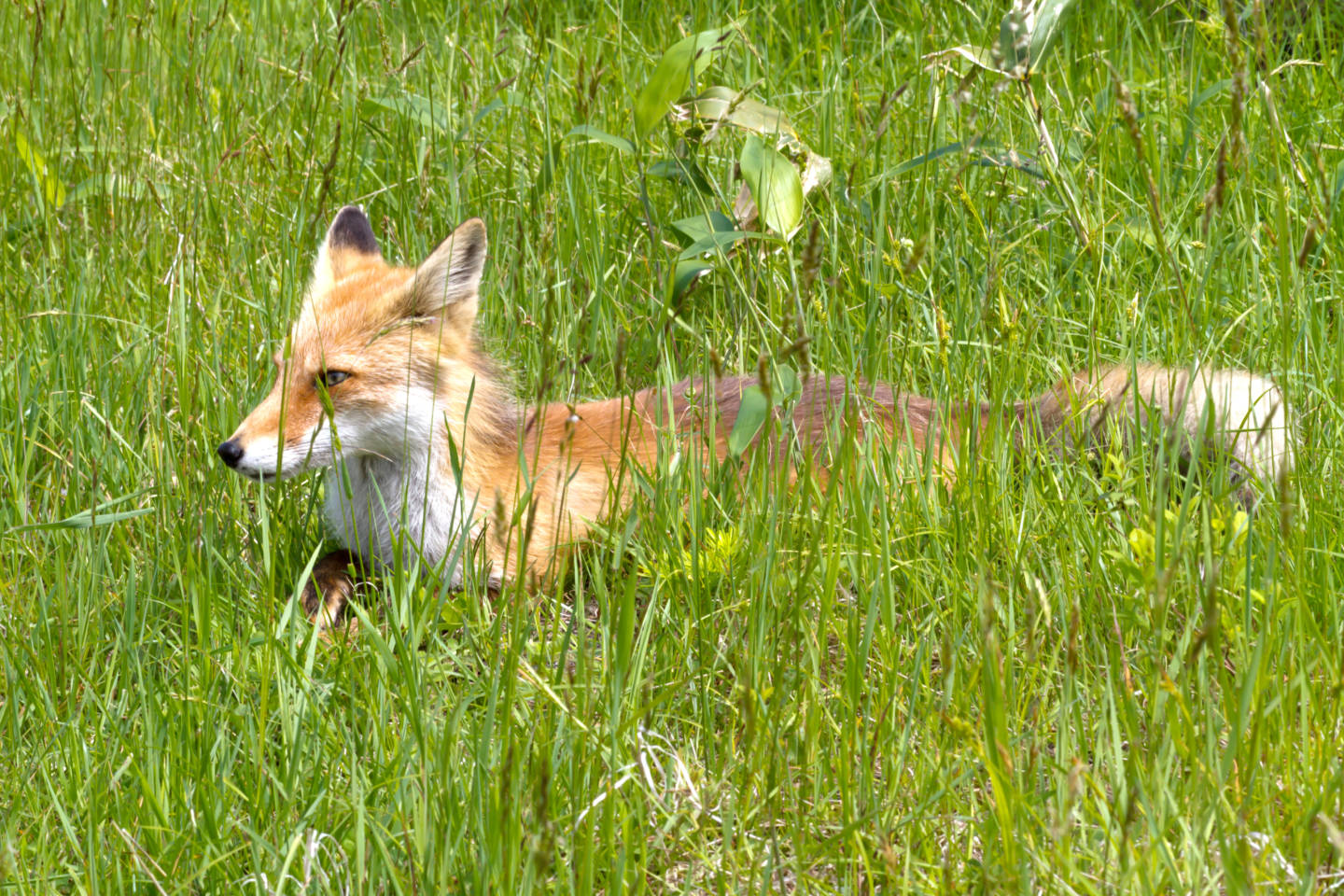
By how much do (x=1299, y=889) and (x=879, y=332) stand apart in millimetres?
2199

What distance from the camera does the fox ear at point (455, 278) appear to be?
334 centimetres

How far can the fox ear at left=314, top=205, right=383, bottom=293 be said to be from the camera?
12.1 ft

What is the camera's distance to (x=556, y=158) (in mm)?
4191

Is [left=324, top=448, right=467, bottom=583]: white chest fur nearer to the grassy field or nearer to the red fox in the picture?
the red fox

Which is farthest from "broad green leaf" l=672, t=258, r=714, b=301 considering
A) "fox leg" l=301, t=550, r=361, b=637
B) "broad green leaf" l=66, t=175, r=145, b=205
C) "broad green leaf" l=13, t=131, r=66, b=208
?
"broad green leaf" l=13, t=131, r=66, b=208

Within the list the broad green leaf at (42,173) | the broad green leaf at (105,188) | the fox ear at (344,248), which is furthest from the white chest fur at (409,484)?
the broad green leaf at (42,173)

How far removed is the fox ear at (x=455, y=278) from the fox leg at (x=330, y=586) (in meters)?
0.68

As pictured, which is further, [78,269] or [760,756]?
[78,269]

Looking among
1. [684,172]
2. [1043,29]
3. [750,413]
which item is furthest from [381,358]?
[1043,29]

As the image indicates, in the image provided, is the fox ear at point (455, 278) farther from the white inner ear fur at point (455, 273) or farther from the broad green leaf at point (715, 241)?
the broad green leaf at point (715, 241)

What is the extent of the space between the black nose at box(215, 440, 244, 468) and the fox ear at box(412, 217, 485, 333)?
607mm

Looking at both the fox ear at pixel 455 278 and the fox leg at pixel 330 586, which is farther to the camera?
the fox ear at pixel 455 278

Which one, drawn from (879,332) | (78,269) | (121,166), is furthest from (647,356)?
(121,166)

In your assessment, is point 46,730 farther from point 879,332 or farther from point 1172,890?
point 879,332
